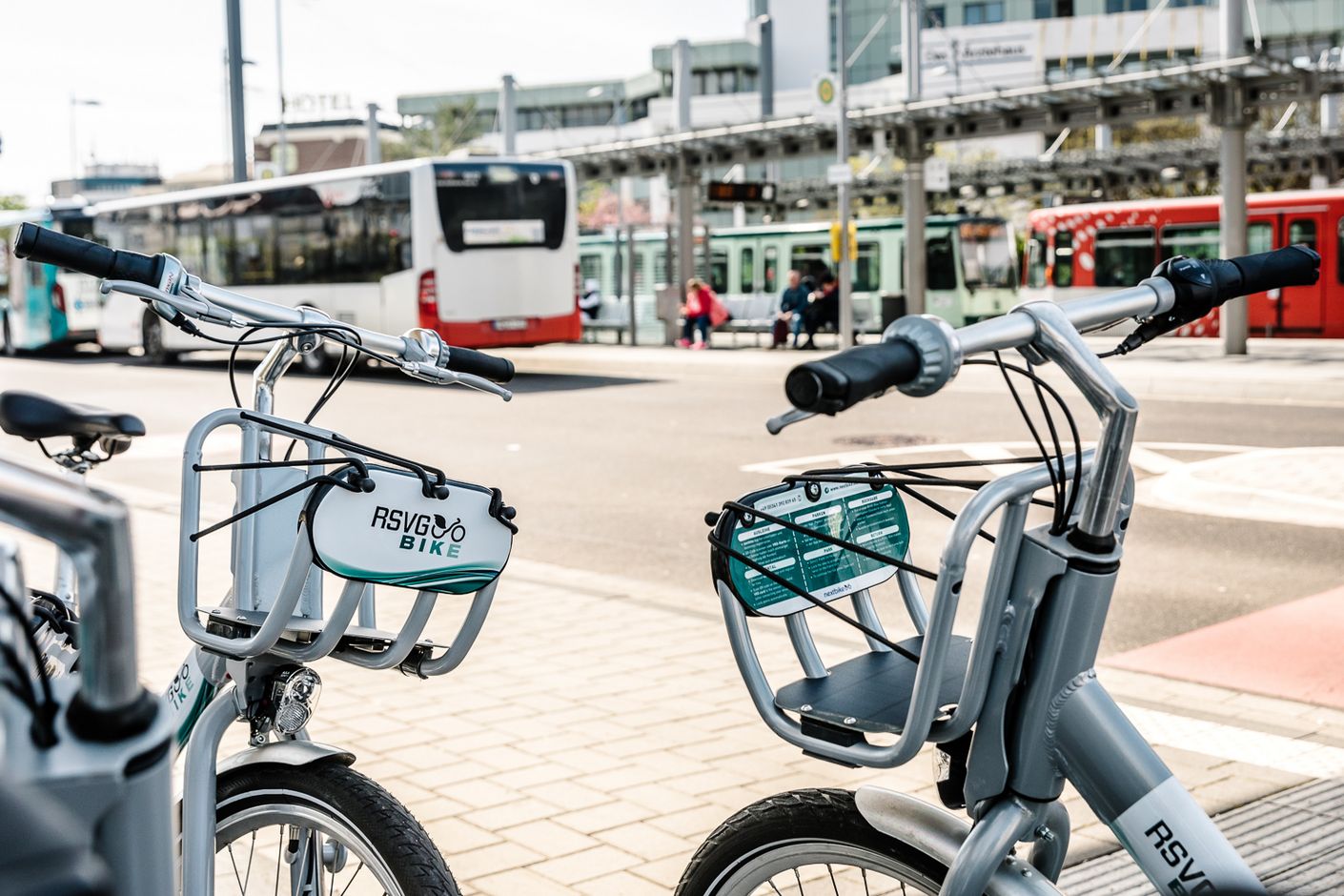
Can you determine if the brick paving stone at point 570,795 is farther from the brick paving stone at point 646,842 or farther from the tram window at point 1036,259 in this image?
the tram window at point 1036,259

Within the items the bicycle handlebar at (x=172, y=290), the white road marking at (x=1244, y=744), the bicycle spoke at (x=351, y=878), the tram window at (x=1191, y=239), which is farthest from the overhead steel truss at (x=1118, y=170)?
the bicycle spoke at (x=351, y=878)

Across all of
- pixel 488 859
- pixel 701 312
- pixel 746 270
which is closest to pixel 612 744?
pixel 488 859

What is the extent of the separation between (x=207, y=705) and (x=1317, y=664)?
4.58 metres

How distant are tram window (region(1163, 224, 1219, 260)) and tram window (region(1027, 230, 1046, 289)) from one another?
10.2 feet

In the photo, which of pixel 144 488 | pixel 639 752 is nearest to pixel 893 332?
pixel 639 752

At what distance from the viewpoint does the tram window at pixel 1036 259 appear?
106 feet

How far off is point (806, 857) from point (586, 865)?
1837 mm

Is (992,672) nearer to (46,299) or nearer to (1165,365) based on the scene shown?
(1165,365)

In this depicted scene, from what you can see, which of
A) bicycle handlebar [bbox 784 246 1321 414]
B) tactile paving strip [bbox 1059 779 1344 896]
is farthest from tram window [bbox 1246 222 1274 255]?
bicycle handlebar [bbox 784 246 1321 414]

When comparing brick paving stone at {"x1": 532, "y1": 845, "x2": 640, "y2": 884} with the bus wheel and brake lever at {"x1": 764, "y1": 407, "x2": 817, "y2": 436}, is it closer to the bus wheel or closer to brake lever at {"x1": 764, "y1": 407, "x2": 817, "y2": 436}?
brake lever at {"x1": 764, "y1": 407, "x2": 817, "y2": 436}

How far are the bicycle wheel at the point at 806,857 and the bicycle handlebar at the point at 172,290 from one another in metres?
0.92

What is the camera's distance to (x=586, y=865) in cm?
384

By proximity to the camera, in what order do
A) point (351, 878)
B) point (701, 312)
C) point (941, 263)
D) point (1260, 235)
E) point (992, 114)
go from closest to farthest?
point (351, 878), point (992, 114), point (1260, 235), point (701, 312), point (941, 263)

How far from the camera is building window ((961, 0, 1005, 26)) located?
76750 mm
